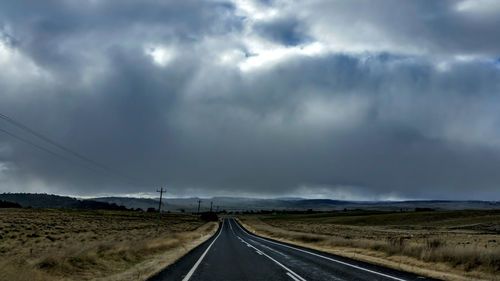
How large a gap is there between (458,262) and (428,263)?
4.93ft

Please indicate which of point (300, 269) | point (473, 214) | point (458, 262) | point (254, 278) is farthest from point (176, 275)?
point (473, 214)

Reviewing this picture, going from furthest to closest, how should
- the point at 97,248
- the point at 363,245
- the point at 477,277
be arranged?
the point at 363,245 → the point at 97,248 → the point at 477,277

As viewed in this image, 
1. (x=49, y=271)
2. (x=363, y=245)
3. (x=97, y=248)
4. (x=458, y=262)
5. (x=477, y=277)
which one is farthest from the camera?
(x=363, y=245)

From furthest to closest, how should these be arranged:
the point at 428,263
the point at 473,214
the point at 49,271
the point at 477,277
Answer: the point at 473,214 → the point at 428,263 → the point at 477,277 → the point at 49,271

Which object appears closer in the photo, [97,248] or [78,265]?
[78,265]

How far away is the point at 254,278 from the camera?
13805mm

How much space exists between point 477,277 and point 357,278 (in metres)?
4.64

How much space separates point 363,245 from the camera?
28.3 meters

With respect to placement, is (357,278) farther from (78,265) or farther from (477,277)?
(78,265)

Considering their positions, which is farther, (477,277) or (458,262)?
(458,262)

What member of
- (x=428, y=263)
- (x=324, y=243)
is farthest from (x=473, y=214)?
(x=428, y=263)

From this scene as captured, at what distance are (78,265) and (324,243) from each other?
24.1 m

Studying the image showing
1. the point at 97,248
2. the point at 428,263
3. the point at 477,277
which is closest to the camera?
the point at 477,277

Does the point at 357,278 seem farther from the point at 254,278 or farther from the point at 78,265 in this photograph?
the point at 78,265
